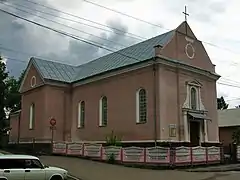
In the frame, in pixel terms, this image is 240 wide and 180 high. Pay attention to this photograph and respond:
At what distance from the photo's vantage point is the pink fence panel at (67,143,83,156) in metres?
27.1

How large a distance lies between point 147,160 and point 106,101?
447 inches

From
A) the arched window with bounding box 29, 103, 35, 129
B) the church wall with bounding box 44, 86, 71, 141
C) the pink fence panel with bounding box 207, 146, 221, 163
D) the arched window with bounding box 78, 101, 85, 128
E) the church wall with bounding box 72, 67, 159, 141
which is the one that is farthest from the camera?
the arched window with bounding box 29, 103, 35, 129

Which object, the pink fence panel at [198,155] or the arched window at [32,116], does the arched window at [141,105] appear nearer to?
the pink fence panel at [198,155]

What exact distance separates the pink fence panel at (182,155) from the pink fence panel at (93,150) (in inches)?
227

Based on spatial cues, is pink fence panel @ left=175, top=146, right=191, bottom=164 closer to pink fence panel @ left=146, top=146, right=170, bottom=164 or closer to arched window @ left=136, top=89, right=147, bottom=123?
pink fence panel @ left=146, top=146, right=170, bottom=164

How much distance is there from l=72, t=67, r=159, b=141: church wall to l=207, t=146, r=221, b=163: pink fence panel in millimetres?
4373

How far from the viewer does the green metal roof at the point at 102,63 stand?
99.1 feet

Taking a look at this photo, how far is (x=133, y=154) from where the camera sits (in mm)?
22734

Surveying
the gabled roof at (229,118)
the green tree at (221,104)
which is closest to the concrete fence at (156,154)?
the gabled roof at (229,118)

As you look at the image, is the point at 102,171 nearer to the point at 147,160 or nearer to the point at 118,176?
the point at 118,176

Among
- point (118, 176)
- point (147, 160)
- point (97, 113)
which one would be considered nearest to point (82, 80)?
point (97, 113)

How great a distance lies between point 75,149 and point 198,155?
9.53 m

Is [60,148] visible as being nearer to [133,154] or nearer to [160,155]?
[133,154]

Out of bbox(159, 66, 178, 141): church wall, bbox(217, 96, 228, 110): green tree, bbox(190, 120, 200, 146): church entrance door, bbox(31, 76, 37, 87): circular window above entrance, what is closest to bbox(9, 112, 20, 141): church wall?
bbox(31, 76, 37, 87): circular window above entrance
